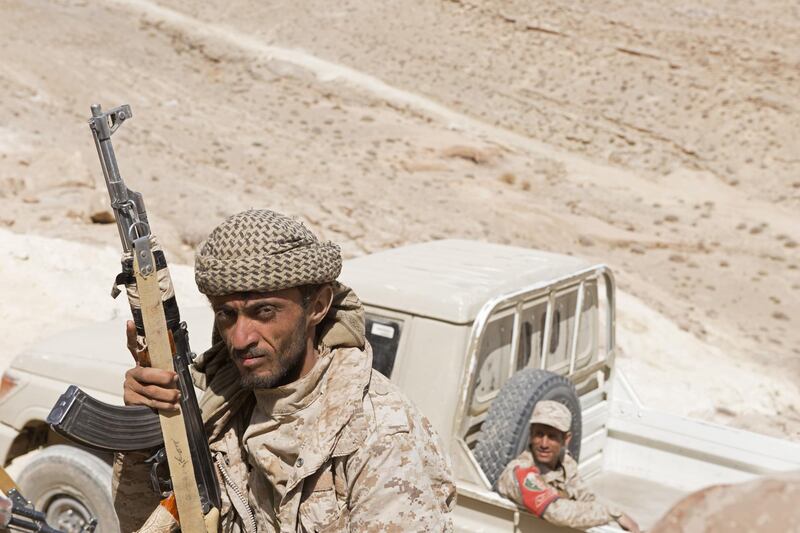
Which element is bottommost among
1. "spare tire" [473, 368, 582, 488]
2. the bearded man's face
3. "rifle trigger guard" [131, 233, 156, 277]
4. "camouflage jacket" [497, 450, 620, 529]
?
"camouflage jacket" [497, 450, 620, 529]

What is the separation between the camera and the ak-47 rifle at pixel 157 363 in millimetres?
2328

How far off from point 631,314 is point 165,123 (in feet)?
35.5

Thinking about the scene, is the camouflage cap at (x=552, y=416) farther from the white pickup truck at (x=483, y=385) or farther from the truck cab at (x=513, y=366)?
the truck cab at (x=513, y=366)

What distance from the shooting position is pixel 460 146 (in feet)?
61.9

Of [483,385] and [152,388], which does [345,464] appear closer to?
[152,388]

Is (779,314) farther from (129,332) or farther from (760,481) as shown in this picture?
(760,481)

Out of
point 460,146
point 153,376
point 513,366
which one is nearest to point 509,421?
point 513,366

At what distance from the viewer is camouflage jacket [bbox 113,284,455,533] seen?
7.05ft

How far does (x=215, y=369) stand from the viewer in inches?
100

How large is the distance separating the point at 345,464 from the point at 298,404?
8.0 inches

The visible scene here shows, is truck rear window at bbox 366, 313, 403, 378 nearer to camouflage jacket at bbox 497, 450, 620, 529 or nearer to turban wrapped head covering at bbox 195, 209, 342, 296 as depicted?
camouflage jacket at bbox 497, 450, 620, 529

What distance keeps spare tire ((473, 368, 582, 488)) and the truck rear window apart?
0.51 metres

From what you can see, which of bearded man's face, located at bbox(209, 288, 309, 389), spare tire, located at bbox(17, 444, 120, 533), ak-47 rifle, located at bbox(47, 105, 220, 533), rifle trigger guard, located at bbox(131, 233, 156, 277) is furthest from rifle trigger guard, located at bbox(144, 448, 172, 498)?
spare tire, located at bbox(17, 444, 120, 533)

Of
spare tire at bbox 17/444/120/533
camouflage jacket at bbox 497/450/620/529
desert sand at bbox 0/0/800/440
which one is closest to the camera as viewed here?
camouflage jacket at bbox 497/450/620/529
